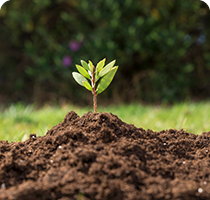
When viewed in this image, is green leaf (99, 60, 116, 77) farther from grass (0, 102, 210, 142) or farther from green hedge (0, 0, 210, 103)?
green hedge (0, 0, 210, 103)

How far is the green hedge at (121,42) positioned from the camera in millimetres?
4625

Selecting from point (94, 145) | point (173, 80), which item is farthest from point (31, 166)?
point (173, 80)

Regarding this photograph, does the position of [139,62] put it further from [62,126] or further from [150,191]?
[150,191]

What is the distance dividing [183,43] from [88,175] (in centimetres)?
415

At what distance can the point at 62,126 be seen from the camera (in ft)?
4.51

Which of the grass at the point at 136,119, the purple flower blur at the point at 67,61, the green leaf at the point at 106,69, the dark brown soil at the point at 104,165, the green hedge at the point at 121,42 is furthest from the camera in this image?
the purple flower blur at the point at 67,61

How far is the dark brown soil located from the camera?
3.01 ft

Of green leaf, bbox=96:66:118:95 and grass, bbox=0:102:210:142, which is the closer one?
green leaf, bbox=96:66:118:95

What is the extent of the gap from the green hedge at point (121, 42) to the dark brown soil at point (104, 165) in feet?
11.2

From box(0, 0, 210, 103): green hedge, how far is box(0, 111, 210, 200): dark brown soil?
3.42m

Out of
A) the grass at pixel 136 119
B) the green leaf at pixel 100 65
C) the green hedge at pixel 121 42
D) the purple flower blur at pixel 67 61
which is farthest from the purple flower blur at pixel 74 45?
the green leaf at pixel 100 65

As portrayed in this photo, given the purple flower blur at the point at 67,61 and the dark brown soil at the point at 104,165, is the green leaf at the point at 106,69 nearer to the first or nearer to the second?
the dark brown soil at the point at 104,165

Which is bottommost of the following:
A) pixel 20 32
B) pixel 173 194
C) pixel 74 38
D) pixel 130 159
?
pixel 173 194

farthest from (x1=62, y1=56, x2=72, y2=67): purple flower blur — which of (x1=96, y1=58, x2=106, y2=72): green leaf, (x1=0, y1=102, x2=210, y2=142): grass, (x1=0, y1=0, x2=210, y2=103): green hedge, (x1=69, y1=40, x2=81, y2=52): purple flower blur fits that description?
(x1=96, y1=58, x2=106, y2=72): green leaf
